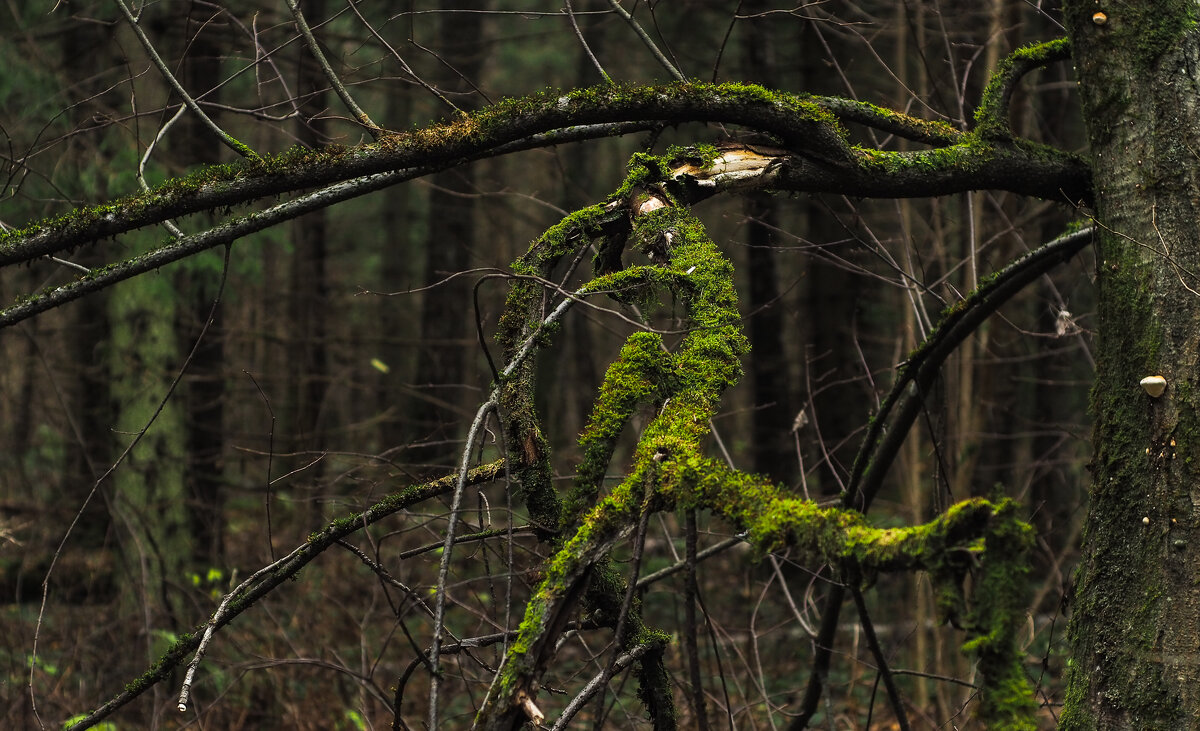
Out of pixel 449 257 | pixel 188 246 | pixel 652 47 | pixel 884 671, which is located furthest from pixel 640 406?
pixel 449 257

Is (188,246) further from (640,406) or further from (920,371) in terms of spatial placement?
(920,371)

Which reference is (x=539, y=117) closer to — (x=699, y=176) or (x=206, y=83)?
(x=699, y=176)

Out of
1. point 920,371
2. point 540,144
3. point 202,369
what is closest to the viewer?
point 540,144

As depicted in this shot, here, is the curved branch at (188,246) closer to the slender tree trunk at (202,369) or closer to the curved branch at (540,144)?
the curved branch at (540,144)

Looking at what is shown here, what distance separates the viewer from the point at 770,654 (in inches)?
316

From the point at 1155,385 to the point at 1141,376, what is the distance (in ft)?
0.22

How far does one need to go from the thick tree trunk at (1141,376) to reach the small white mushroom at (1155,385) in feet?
0.06

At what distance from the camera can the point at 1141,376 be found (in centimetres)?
247

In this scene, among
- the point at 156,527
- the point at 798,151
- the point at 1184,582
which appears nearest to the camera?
the point at 1184,582

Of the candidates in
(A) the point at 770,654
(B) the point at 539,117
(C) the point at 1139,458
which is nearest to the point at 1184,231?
(C) the point at 1139,458

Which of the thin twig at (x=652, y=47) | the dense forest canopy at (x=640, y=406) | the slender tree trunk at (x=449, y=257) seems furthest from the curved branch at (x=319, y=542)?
the slender tree trunk at (x=449, y=257)

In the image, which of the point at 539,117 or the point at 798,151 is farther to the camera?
the point at 798,151

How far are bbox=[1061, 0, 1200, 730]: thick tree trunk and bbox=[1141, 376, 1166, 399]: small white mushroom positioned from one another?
0.06 ft

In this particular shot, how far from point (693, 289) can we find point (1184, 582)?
4.71 feet
